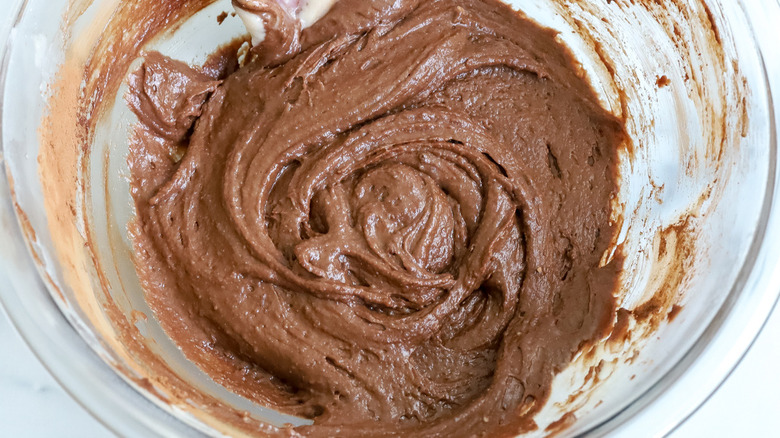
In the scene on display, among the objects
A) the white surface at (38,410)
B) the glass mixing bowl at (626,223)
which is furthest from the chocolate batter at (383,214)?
the white surface at (38,410)

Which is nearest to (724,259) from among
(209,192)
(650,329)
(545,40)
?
(650,329)

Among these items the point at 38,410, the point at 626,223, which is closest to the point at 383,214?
the point at 626,223

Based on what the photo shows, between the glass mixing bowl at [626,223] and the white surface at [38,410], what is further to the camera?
the white surface at [38,410]

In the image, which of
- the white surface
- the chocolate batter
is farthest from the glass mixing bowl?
the white surface

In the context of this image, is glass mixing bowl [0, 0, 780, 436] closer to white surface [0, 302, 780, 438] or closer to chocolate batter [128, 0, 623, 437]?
chocolate batter [128, 0, 623, 437]

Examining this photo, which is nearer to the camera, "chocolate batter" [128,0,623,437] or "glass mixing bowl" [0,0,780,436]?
"glass mixing bowl" [0,0,780,436]

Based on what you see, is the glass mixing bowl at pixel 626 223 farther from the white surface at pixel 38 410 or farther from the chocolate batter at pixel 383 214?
the white surface at pixel 38 410
